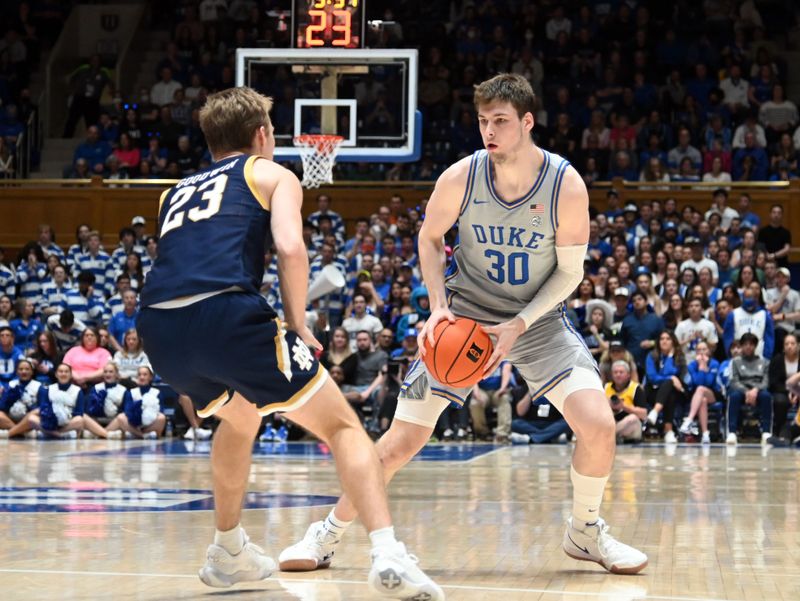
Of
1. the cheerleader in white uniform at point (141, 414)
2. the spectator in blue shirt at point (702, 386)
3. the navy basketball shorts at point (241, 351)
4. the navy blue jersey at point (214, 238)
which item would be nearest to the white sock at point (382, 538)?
the navy basketball shorts at point (241, 351)

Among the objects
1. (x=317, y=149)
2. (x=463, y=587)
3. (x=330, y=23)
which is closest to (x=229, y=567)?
(x=463, y=587)

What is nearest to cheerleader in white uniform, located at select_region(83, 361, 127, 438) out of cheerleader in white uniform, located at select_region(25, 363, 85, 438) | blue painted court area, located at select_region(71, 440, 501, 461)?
cheerleader in white uniform, located at select_region(25, 363, 85, 438)

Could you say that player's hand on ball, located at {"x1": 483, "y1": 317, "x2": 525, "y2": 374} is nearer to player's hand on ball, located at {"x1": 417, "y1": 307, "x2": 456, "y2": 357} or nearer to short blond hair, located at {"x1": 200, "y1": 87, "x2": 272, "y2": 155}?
player's hand on ball, located at {"x1": 417, "y1": 307, "x2": 456, "y2": 357}

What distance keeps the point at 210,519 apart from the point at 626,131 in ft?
51.8

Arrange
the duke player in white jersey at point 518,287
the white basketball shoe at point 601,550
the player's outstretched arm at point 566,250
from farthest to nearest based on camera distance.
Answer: the player's outstretched arm at point 566,250
the duke player in white jersey at point 518,287
the white basketball shoe at point 601,550

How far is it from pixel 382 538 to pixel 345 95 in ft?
38.6

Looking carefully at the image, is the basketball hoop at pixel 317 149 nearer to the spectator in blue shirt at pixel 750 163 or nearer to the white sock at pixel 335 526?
the spectator in blue shirt at pixel 750 163

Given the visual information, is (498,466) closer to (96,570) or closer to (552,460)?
(552,460)

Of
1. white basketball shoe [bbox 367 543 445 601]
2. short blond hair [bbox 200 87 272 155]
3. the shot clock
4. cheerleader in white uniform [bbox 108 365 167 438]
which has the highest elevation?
the shot clock

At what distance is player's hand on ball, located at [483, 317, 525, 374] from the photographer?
5348mm

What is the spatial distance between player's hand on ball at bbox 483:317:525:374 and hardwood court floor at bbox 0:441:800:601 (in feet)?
2.85

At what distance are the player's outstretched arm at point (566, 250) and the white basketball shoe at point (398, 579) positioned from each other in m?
1.53

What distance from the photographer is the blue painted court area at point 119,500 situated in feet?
25.0

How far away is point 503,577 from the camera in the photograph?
5.14m
